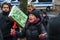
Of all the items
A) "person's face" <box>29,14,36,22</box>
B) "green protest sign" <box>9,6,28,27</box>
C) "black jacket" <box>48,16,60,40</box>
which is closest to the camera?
"black jacket" <box>48,16,60,40</box>

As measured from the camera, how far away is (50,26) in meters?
3.65

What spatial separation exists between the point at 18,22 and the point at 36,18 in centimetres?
41

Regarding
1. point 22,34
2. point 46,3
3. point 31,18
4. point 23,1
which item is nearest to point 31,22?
point 31,18

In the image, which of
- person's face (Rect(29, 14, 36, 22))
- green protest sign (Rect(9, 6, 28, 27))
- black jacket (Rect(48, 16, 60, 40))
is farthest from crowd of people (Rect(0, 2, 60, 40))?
black jacket (Rect(48, 16, 60, 40))

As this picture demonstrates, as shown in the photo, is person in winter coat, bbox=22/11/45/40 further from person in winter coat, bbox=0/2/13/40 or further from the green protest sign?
person in winter coat, bbox=0/2/13/40

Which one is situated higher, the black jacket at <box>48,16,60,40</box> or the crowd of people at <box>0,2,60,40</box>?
the black jacket at <box>48,16,60,40</box>

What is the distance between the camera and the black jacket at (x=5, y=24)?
19.1 feet

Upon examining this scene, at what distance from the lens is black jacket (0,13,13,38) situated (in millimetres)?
5809

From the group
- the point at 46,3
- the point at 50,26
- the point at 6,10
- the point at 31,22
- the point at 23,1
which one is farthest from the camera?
the point at 46,3

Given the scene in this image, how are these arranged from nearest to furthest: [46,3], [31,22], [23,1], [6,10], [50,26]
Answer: [50,26]
[31,22]
[6,10]
[23,1]
[46,3]

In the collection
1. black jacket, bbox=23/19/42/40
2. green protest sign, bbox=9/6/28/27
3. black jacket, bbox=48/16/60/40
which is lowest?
black jacket, bbox=23/19/42/40

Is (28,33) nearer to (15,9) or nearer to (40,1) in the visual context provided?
(15,9)

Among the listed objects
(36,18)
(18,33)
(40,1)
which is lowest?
(40,1)

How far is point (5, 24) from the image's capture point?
5852mm
